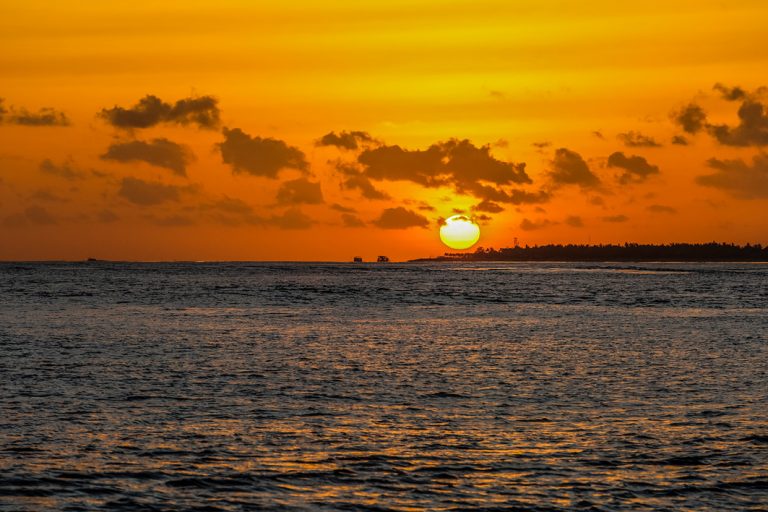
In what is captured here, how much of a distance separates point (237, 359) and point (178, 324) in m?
27.5

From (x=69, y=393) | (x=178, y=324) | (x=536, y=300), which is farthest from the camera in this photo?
(x=536, y=300)

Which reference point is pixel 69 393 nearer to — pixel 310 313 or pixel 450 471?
pixel 450 471

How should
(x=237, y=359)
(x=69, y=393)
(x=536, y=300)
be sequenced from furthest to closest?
(x=536, y=300), (x=237, y=359), (x=69, y=393)

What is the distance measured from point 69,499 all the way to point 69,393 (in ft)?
50.0

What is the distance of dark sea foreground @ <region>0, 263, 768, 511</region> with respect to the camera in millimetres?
20906

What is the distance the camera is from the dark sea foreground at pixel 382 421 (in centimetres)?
2091

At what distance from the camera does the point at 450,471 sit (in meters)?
22.8

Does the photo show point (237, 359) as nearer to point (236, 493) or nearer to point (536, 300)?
point (236, 493)

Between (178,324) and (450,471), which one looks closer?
(450,471)

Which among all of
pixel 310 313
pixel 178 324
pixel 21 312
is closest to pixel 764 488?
pixel 178 324

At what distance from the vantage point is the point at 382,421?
96.0ft

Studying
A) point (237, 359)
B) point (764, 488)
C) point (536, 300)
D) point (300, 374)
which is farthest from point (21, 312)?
point (764, 488)

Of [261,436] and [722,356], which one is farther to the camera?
[722,356]

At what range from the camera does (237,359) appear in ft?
154
